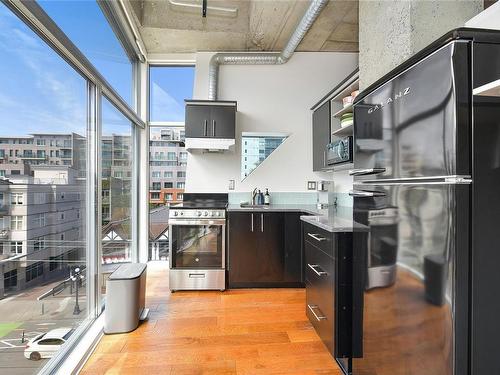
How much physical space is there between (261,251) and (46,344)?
2.03m

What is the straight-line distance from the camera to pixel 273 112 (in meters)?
3.61

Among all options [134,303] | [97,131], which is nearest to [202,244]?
[134,303]

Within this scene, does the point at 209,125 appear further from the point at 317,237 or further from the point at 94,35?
the point at 317,237

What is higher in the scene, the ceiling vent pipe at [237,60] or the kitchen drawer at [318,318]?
the ceiling vent pipe at [237,60]

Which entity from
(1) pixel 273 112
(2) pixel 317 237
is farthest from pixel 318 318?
(1) pixel 273 112

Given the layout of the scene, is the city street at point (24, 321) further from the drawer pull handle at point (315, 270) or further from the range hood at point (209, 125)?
the range hood at point (209, 125)

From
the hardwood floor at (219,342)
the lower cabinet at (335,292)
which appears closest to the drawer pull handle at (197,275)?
the hardwood floor at (219,342)

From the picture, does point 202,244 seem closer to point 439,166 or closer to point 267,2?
point 439,166

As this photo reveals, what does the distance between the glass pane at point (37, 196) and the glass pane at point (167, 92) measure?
1.82m

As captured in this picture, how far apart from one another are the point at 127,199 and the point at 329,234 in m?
2.68

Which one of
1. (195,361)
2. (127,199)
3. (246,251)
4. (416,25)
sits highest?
(416,25)

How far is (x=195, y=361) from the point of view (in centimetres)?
173

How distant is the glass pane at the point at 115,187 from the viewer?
2413 mm

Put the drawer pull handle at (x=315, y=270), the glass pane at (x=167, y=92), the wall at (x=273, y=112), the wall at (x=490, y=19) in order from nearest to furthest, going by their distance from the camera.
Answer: the wall at (x=490, y=19), the drawer pull handle at (x=315, y=270), the wall at (x=273, y=112), the glass pane at (x=167, y=92)
